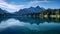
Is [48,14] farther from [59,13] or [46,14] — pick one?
[59,13]

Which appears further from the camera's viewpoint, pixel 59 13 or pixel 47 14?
pixel 47 14

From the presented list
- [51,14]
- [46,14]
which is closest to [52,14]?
[51,14]

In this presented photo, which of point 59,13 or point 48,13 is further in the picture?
point 48,13

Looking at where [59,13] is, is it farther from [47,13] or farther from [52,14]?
[47,13]

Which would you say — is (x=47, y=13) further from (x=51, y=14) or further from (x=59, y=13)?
(x=59, y=13)

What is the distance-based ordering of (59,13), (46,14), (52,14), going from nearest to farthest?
1. (59,13)
2. (52,14)
3. (46,14)

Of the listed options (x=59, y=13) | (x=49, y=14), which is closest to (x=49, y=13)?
(x=49, y=14)

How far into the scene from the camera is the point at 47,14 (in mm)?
97000

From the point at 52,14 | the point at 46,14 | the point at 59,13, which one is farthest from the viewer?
the point at 46,14

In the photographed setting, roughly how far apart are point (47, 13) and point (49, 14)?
2418 millimetres

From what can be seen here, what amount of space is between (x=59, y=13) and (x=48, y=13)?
13.9 m

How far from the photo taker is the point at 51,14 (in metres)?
93.2

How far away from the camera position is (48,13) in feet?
316

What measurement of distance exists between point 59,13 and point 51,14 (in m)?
10.5
